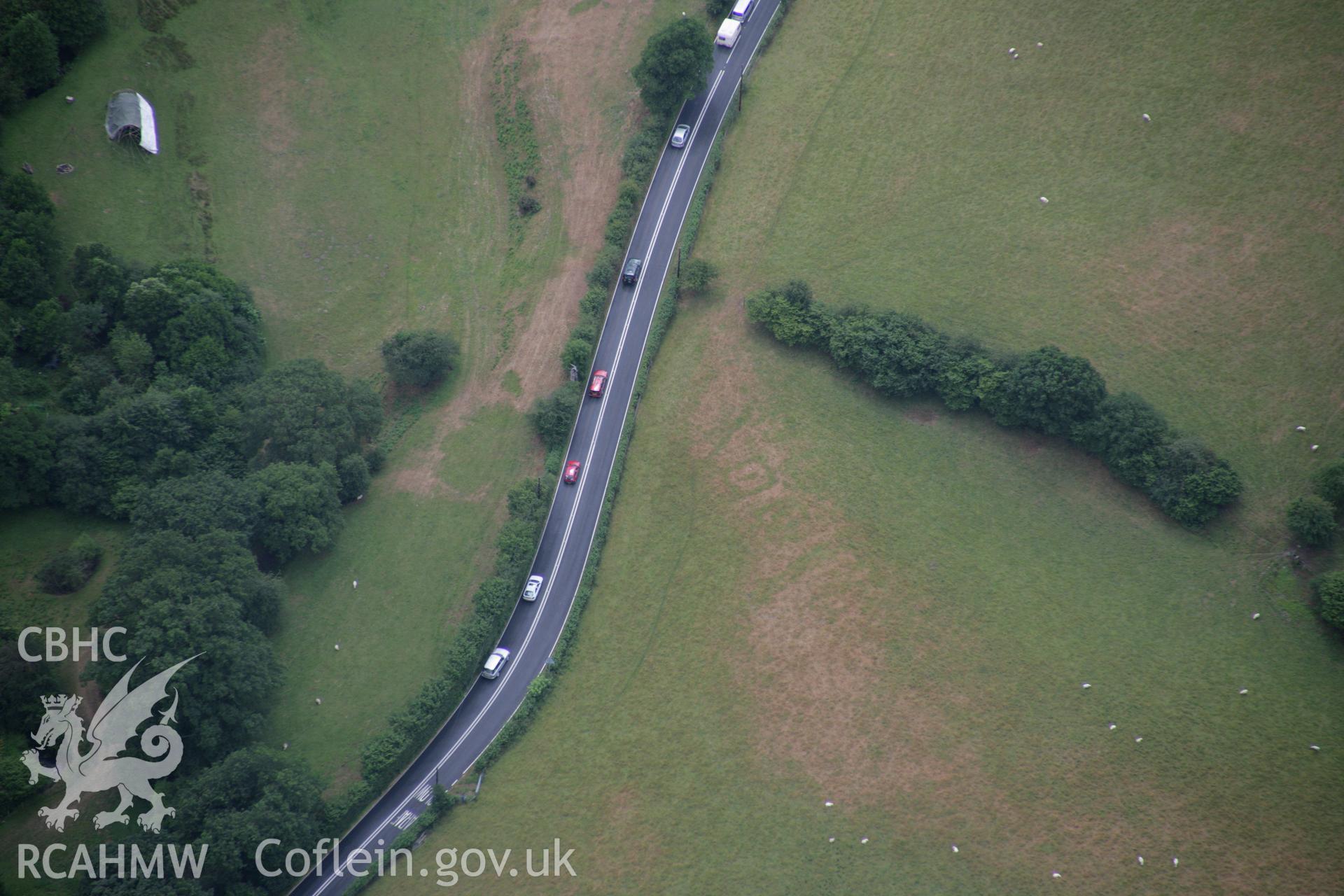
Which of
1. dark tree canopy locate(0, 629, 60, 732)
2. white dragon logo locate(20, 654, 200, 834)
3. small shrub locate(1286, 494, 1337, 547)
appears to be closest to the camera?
white dragon logo locate(20, 654, 200, 834)

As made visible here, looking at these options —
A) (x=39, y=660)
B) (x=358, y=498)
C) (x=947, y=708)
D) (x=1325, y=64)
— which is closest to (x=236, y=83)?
(x=358, y=498)

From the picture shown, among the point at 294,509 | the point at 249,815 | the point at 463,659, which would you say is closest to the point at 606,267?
the point at 294,509

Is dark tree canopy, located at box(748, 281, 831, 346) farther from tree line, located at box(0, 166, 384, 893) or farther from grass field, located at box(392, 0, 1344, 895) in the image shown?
tree line, located at box(0, 166, 384, 893)

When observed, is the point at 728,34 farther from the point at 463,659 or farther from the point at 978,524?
the point at 463,659

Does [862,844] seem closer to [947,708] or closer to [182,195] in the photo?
[947,708]

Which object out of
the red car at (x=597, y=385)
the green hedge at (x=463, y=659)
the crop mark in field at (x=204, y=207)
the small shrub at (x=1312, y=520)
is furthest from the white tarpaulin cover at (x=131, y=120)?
the small shrub at (x=1312, y=520)

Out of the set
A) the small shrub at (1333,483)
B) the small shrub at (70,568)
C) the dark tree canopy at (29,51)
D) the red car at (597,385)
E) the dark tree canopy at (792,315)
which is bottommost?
the small shrub at (70,568)

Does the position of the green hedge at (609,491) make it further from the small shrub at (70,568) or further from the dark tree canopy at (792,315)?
the small shrub at (70,568)

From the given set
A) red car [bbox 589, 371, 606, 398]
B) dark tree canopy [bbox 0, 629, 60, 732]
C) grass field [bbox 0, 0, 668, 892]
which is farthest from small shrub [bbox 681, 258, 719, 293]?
dark tree canopy [bbox 0, 629, 60, 732]
